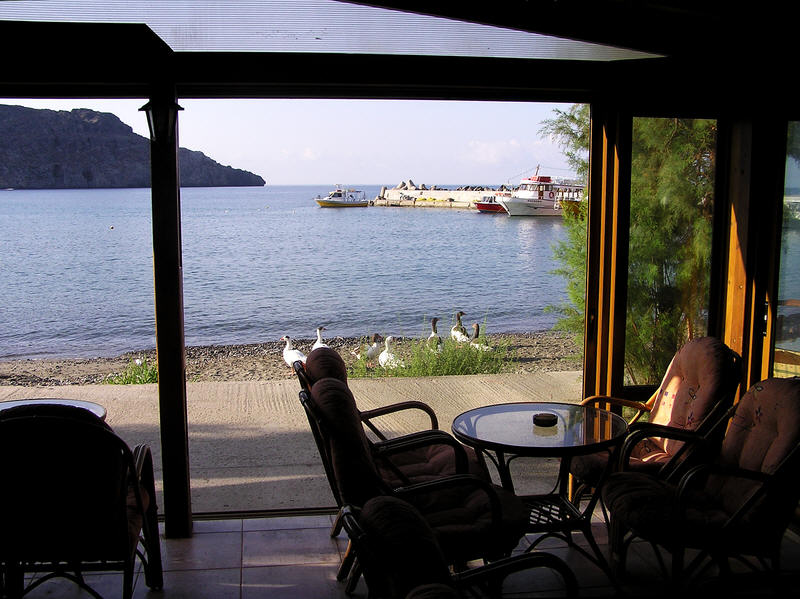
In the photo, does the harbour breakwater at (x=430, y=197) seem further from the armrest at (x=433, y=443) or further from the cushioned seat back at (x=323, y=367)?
the armrest at (x=433, y=443)

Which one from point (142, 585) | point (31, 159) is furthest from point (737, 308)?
point (31, 159)

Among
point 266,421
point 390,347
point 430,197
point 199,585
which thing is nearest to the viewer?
point 199,585

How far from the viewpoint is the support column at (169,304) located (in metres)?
3.10

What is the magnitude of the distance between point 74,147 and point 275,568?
1354cm

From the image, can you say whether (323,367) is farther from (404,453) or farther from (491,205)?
(491,205)

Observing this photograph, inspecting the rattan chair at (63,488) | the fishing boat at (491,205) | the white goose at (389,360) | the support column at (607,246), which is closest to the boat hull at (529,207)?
the fishing boat at (491,205)

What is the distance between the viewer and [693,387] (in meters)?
3.31

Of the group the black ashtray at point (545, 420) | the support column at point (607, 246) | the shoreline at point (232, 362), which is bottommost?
the shoreline at point (232, 362)

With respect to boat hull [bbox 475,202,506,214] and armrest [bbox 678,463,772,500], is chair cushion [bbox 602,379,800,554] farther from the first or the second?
boat hull [bbox 475,202,506,214]

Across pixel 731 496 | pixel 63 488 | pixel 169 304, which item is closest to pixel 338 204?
pixel 169 304

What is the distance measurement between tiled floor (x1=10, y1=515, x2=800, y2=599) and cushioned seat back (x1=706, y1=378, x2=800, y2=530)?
393 mm

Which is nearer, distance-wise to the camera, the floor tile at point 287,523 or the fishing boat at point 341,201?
the floor tile at point 287,523

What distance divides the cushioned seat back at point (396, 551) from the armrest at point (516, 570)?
42cm

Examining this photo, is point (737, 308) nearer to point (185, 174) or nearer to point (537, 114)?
point (537, 114)
